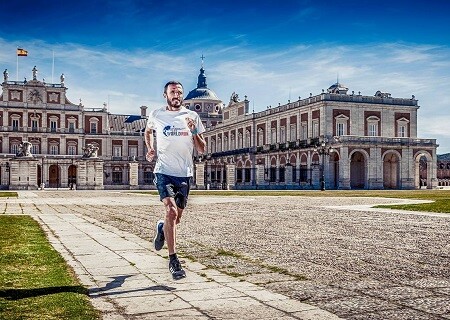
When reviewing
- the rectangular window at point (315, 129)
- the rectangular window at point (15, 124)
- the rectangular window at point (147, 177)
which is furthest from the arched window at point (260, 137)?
the rectangular window at point (15, 124)

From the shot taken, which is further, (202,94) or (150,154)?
(202,94)

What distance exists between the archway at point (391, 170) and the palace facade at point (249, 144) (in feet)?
0.33

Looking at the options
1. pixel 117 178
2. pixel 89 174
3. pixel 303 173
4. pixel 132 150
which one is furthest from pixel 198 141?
pixel 132 150

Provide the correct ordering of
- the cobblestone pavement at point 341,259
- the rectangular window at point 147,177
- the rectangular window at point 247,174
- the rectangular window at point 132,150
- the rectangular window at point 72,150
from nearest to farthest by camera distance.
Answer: the cobblestone pavement at point 341,259
the rectangular window at point 247,174
the rectangular window at point 72,150
the rectangular window at point 147,177
the rectangular window at point 132,150

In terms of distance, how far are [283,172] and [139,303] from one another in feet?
198

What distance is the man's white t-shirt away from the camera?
5.88m

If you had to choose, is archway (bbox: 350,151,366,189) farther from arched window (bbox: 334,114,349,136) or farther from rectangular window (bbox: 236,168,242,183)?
rectangular window (bbox: 236,168,242,183)

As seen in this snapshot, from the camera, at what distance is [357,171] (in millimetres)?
57406

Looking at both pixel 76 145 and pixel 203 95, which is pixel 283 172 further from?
pixel 203 95

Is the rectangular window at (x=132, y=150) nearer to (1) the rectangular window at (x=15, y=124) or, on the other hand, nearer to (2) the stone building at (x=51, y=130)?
(2) the stone building at (x=51, y=130)

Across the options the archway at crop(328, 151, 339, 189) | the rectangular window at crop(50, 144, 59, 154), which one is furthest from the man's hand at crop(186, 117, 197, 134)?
the rectangular window at crop(50, 144, 59, 154)

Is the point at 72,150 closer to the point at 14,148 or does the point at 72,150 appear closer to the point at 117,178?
the point at 14,148

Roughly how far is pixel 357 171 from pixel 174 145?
53275 millimetres

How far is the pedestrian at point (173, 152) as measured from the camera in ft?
19.0
